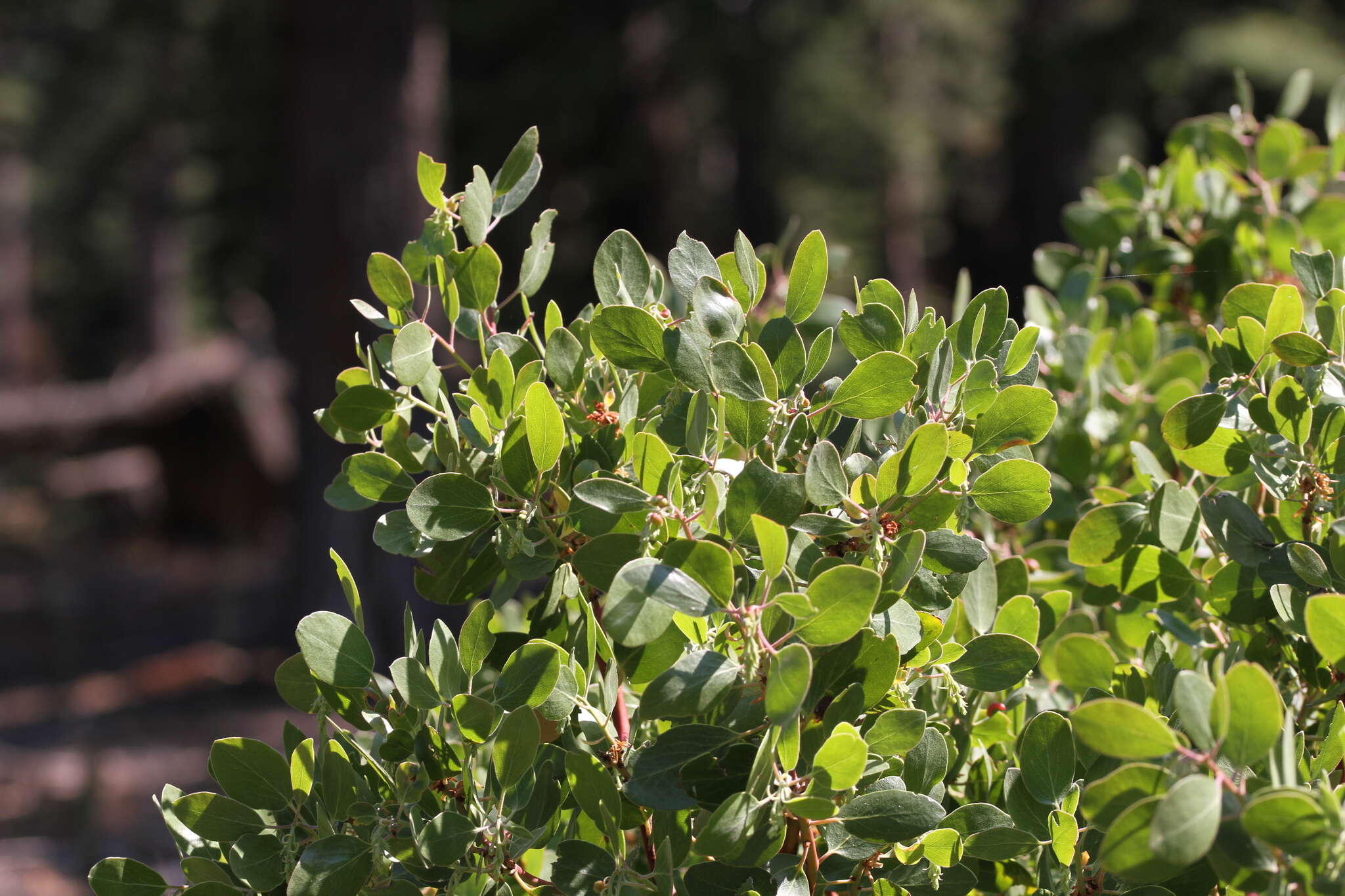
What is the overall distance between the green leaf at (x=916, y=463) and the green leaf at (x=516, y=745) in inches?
11.7

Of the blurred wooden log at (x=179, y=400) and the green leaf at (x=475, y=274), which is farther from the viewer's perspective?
the blurred wooden log at (x=179, y=400)

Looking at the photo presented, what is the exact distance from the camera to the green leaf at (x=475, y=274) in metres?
0.95

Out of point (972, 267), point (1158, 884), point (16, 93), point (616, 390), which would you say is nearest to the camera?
point (1158, 884)

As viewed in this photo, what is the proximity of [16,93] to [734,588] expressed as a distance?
26.3 metres

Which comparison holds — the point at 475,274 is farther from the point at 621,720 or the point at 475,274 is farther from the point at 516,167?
the point at 621,720

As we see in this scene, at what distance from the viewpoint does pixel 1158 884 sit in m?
0.82

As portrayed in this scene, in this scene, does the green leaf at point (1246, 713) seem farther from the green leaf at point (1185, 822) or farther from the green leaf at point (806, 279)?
the green leaf at point (806, 279)

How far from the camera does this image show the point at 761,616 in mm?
724

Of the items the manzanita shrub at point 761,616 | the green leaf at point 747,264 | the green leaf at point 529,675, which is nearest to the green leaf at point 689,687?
the manzanita shrub at point 761,616

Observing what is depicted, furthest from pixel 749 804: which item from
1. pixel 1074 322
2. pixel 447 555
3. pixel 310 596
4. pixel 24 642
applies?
pixel 24 642

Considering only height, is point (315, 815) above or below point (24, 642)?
above

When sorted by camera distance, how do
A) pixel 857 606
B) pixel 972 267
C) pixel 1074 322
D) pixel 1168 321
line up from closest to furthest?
Answer: 1. pixel 857 606
2. pixel 1074 322
3. pixel 1168 321
4. pixel 972 267

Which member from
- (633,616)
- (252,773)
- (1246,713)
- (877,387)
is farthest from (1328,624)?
(252,773)

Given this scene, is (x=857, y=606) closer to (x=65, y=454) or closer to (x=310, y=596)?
(x=310, y=596)
